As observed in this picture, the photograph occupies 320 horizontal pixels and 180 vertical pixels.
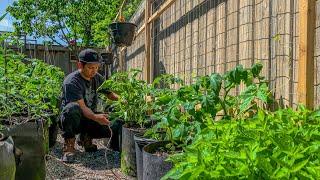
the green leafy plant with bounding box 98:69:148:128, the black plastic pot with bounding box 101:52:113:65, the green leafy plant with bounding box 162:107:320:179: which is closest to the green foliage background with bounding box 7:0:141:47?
the black plastic pot with bounding box 101:52:113:65

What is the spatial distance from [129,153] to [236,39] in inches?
49.2

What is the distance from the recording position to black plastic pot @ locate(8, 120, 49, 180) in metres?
2.64

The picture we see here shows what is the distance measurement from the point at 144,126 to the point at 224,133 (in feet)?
7.32

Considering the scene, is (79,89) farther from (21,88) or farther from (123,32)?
(123,32)

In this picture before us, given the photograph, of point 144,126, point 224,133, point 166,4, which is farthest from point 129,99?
point 224,133

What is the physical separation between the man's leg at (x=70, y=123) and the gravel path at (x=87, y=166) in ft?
0.35

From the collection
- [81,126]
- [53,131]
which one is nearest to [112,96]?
[81,126]

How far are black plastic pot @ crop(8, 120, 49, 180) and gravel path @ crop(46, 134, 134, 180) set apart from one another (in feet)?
1.73

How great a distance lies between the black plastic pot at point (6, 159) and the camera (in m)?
1.82

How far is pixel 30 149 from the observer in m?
2.72

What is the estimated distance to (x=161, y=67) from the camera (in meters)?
4.91

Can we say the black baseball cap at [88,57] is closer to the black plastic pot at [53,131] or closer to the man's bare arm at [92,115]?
the man's bare arm at [92,115]

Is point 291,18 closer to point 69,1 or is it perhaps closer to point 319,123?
point 319,123

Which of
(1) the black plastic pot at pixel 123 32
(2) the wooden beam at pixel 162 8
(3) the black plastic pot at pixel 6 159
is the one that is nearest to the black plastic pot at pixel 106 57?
(1) the black plastic pot at pixel 123 32
